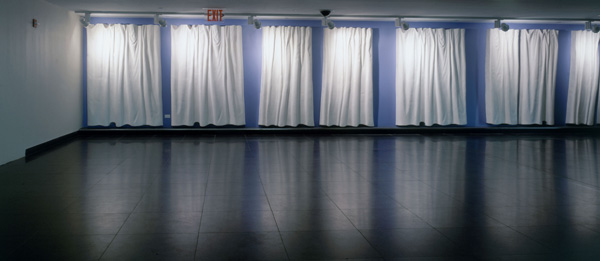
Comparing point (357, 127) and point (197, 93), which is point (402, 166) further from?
point (197, 93)

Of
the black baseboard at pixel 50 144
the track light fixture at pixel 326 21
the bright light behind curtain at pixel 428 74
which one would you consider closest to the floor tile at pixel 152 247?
the black baseboard at pixel 50 144

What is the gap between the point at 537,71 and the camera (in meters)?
11.8

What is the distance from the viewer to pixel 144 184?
225 inches

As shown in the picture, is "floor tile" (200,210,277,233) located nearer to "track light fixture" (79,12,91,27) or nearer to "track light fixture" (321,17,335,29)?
"track light fixture" (321,17,335,29)

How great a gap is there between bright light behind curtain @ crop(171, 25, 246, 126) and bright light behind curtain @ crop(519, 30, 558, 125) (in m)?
5.98

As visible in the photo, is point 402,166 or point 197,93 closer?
point 402,166

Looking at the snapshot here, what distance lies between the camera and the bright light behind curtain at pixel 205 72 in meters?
10.9

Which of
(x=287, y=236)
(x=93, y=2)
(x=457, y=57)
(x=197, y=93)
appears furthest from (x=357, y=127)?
(x=287, y=236)

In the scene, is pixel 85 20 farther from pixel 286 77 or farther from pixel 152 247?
pixel 152 247

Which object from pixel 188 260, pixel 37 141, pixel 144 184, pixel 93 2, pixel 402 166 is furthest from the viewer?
pixel 93 2

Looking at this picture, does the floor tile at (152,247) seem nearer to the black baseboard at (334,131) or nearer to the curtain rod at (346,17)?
the curtain rod at (346,17)

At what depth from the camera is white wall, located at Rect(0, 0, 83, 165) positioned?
23.4 ft

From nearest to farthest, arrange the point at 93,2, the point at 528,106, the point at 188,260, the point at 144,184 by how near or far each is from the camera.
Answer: the point at 188,260
the point at 144,184
the point at 93,2
the point at 528,106

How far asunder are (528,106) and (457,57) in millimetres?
1921
